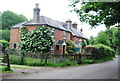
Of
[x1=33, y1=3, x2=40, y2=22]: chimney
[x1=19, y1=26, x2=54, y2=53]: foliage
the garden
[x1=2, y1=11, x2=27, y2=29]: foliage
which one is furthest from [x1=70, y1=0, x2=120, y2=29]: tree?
[x1=2, y1=11, x2=27, y2=29]: foliage

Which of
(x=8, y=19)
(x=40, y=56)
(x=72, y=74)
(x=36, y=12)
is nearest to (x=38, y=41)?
(x=36, y=12)

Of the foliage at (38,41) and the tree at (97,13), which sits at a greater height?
the tree at (97,13)

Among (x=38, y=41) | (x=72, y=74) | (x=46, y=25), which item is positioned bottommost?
(x=72, y=74)

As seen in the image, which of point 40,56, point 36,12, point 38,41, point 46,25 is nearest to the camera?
point 40,56

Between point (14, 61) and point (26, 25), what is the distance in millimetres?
12967

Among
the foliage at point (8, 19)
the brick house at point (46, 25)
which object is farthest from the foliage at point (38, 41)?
the foliage at point (8, 19)

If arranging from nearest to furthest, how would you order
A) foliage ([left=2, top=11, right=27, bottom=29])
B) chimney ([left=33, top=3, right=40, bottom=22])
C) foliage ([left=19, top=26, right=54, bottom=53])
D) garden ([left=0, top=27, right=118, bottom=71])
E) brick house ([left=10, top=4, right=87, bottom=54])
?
1. garden ([left=0, top=27, right=118, bottom=71])
2. foliage ([left=19, top=26, right=54, bottom=53])
3. brick house ([left=10, top=4, right=87, bottom=54])
4. chimney ([left=33, top=3, right=40, bottom=22])
5. foliage ([left=2, top=11, right=27, bottom=29])

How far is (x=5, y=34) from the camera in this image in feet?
141

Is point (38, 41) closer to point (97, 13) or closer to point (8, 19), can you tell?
point (97, 13)

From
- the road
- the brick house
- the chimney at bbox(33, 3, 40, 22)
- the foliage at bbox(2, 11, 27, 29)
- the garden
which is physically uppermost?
the foliage at bbox(2, 11, 27, 29)

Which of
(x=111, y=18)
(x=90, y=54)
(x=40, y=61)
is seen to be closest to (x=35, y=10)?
(x=90, y=54)

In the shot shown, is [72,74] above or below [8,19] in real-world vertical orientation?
below

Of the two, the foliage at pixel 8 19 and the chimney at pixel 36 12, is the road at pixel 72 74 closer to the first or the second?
the chimney at pixel 36 12

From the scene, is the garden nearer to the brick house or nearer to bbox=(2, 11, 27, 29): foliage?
the brick house
